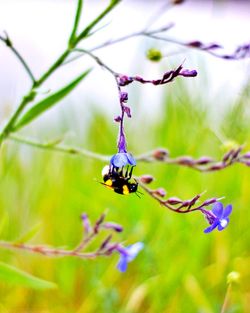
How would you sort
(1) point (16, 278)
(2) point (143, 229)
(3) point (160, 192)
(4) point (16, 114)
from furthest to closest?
1. (2) point (143, 229)
2. (1) point (16, 278)
3. (4) point (16, 114)
4. (3) point (160, 192)

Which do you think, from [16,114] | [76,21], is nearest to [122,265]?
[16,114]

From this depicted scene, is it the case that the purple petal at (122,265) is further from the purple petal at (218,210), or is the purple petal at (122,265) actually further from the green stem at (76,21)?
the green stem at (76,21)

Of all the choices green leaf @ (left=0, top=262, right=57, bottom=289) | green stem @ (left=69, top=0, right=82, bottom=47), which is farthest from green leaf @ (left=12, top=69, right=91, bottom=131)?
green leaf @ (left=0, top=262, right=57, bottom=289)

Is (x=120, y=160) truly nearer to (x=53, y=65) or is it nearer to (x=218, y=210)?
(x=218, y=210)

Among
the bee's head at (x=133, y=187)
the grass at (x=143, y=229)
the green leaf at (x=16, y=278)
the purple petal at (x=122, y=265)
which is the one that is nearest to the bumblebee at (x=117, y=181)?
the bee's head at (x=133, y=187)

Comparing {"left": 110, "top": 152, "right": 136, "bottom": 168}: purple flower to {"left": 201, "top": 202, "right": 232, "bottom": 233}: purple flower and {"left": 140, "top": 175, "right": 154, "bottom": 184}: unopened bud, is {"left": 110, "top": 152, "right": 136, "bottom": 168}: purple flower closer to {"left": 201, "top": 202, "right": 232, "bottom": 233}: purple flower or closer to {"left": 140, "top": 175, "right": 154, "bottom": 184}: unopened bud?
{"left": 201, "top": 202, "right": 232, "bottom": 233}: purple flower

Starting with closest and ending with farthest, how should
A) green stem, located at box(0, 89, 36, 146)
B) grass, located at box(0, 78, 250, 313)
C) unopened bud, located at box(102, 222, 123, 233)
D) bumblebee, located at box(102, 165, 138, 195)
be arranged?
bumblebee, located at box(102, 165, 138, 195) < green stem, located at box(0, 89, 36, 146) < unopened bud, located at box(102, 222, 123, 233) < grass, located at box(0, 78, 250, 313)

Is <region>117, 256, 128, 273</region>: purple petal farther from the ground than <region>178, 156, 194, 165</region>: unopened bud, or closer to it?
closer to it

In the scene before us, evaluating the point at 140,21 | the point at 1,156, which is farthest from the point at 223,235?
the point at 140,21

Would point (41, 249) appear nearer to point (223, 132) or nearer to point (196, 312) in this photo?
point (196, 312)
